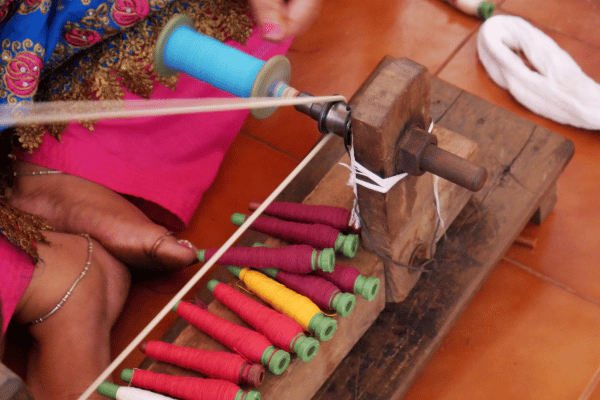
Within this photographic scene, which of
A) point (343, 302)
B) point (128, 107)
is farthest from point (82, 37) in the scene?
point (343, 302)

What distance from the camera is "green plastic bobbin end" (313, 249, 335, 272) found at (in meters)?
0.87

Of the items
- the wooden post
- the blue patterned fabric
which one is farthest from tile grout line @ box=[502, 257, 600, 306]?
the blue patterned fabric

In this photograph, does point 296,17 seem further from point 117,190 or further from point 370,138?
point 117,190

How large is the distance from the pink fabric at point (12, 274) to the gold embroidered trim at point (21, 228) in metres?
0.01

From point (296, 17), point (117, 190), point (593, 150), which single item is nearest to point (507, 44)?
point (593, 150)

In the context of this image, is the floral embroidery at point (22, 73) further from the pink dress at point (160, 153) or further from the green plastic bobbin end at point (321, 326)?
the green plastic bobbin end at point (321, 326)

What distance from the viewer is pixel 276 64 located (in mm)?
876

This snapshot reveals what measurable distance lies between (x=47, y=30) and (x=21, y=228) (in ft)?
1.27

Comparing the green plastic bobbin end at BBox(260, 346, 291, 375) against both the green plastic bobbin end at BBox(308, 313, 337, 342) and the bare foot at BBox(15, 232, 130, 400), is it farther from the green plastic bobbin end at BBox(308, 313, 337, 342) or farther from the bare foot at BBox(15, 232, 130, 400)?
the bare foot at BBox(15, 232, 130, 400)

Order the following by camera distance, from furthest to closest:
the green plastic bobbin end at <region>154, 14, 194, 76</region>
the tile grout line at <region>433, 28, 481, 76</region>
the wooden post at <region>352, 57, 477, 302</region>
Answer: the tile grout line at <region>433, 28, 481, 76</region> < the green plastic bobbin end at <region>154, 14, 194, 76</region> < the wooden post at <region>352, 57, 477, 302</region>

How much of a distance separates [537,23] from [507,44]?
6.6 inches

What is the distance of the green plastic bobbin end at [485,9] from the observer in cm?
173

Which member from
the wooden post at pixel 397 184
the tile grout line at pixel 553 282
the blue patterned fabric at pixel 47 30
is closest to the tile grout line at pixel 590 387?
the tile grout line at pixel 553 282

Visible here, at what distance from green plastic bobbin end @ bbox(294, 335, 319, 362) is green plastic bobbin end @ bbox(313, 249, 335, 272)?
111 millimetres
